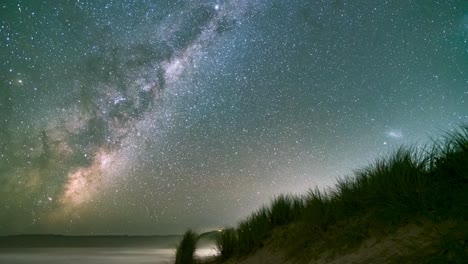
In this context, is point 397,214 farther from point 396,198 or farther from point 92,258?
point 92,258

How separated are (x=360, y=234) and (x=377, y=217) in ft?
1.08

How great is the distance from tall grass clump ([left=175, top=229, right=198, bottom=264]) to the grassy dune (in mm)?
3431

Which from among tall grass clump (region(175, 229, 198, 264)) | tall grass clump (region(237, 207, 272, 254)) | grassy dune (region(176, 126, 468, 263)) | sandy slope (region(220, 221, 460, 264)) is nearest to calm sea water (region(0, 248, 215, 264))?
tall grass clump (region(175, 229, 198, 264))

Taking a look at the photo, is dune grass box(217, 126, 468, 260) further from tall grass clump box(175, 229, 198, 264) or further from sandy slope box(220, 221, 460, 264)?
tall grass clump box(175, 229, 198, 264)

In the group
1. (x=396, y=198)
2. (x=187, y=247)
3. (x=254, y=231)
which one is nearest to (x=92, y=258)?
(x=187, y=247)

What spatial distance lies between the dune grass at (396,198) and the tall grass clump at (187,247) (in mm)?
4414

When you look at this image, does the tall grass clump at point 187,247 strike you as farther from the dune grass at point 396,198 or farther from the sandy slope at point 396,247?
the sandy slope at point 396,247

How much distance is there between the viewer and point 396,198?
5707mm

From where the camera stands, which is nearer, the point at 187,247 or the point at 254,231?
the point at 254,231

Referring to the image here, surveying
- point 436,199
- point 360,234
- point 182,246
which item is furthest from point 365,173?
point 182,246

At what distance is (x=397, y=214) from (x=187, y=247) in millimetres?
7378

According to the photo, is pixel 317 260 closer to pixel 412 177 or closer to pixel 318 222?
pixel 318 222

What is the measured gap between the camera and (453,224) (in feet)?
15.4

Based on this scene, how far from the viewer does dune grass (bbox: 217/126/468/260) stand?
16.9 ft
